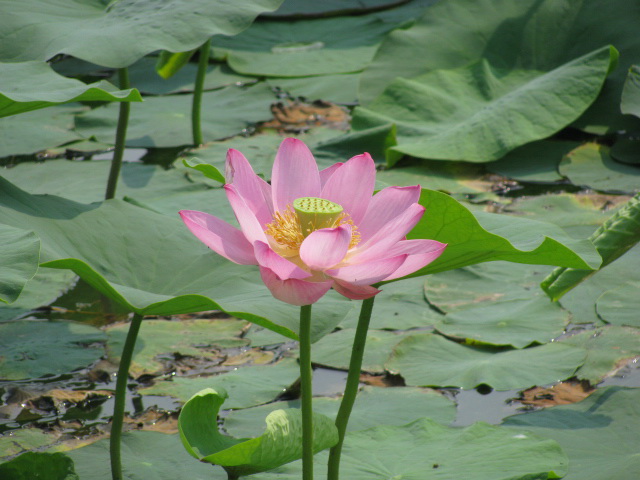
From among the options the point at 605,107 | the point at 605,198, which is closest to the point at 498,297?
the point at 605,198

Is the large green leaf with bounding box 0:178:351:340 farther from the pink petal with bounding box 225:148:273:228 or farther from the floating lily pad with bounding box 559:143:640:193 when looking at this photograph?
the floating lily pad with bounding box 559:143:640:193

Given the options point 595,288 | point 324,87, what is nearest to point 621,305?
point 595,288

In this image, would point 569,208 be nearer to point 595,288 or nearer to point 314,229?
point 595,288

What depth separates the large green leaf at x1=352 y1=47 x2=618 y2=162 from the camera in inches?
116

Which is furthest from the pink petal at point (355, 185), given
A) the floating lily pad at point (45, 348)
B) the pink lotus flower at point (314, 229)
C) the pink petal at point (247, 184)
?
the floating lily pad at point (45, 348)

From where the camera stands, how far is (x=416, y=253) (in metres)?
1.01

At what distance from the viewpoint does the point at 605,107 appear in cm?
325

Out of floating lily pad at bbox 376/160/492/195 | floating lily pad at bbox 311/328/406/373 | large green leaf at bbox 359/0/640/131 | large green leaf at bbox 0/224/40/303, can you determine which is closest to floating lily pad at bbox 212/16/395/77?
large green leaf at bbox 359/0/640/131

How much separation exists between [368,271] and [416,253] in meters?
0.09

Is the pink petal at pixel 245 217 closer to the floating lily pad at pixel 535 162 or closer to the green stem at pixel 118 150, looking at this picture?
the green stem at pixel 118 150

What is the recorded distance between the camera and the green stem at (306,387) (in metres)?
1.01

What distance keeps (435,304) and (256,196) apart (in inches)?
44.0

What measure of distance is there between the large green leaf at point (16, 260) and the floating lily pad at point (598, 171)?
213cm

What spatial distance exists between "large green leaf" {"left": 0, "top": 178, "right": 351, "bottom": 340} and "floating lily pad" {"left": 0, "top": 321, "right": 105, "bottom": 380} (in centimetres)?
43
